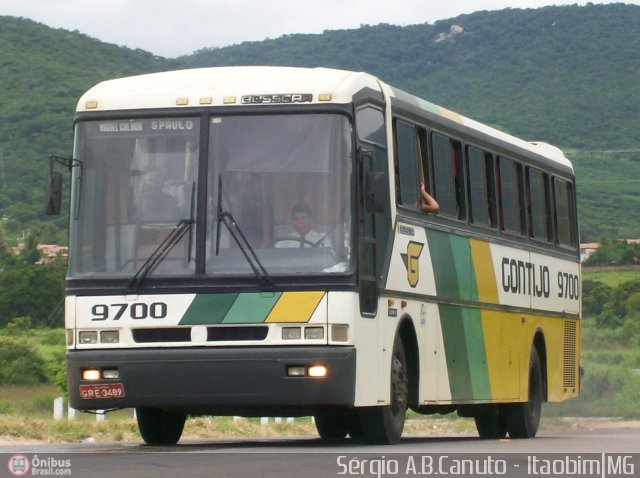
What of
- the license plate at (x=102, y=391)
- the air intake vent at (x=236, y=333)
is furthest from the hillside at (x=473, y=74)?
the air intake vent at (x=236, y=333)

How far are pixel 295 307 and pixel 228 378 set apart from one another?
0.78 metres

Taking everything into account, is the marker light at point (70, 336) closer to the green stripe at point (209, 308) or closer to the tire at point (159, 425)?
the green stripe at point (209, 308)

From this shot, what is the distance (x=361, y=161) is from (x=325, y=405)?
80.2 inches

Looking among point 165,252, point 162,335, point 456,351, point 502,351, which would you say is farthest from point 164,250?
point 502,351

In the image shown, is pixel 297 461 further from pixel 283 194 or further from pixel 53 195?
pixel 53 195

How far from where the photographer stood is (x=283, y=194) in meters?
13.5

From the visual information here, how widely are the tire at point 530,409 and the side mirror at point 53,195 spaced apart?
7571 millimetres

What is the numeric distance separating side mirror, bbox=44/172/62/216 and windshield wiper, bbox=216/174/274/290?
1.51m

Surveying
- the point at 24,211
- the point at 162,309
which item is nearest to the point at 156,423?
the point at 162,309

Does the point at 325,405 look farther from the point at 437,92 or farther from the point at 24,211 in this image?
the point at 437,92

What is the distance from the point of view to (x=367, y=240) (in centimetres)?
1375

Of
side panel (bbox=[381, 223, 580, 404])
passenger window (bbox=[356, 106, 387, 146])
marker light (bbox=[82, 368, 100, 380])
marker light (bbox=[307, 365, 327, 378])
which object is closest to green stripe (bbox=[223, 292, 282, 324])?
marker light (bbox=[307, 365, 327, 378])

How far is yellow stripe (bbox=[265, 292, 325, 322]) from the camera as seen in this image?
13250 millimetres

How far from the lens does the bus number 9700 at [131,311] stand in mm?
13500
